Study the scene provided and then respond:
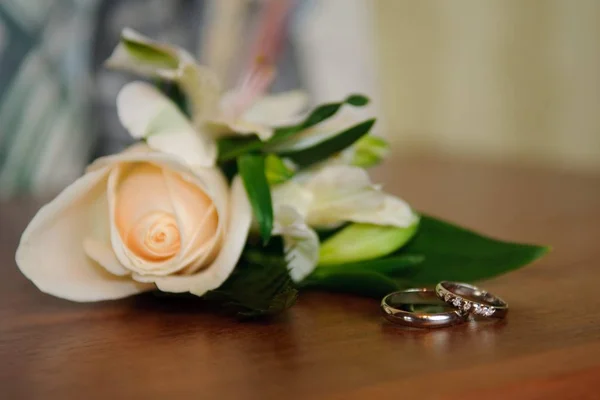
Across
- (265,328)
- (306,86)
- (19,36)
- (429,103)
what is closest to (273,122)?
(265,328)

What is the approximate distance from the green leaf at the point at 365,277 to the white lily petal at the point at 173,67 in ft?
0.39

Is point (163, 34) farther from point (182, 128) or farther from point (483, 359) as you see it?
point (483, 359)

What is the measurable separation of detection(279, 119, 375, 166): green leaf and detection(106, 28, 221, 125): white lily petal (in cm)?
6

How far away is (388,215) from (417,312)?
82 millimetres

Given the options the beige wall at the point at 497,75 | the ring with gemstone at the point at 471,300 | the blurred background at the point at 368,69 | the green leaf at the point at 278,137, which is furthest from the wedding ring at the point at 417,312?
the beige wall at the point at 497,75

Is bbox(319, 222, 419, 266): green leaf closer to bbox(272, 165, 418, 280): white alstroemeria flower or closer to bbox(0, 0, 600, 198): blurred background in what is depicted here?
bbox(272, 165, 418, 280): white alstroemeria flower

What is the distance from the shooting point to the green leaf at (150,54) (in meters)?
0.44

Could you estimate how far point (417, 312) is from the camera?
363 millimetres

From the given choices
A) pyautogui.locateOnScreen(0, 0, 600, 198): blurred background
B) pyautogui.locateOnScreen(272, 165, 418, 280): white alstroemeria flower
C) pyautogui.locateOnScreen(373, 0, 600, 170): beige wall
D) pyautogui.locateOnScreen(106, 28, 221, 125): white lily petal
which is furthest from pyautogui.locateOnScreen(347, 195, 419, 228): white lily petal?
pyautogui.locateOnScreen(373, 0, 600, 170): beige wall

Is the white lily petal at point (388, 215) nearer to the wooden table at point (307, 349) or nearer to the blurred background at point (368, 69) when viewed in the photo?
the wooden table at point (307, 349)

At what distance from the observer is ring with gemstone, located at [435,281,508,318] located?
0.37 metres

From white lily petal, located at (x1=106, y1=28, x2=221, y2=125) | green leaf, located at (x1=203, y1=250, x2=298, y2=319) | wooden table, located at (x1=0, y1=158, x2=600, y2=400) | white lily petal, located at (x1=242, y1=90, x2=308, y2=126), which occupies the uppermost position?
white lily petal, located at (x1=106, y1=28, x2=221, y2=125)

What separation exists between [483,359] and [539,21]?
1206 millimetres

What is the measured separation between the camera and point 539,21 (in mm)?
1389
